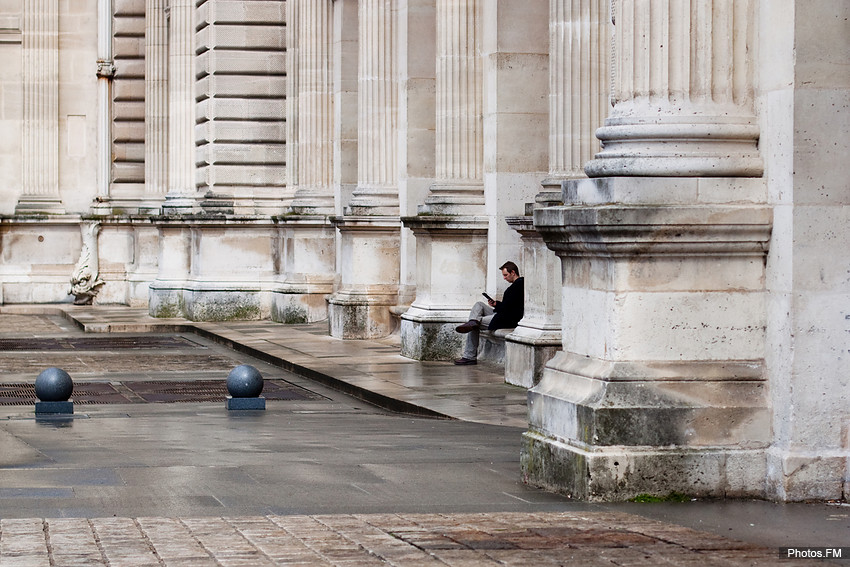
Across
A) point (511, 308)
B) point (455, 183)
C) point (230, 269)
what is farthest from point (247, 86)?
point (511, 308)

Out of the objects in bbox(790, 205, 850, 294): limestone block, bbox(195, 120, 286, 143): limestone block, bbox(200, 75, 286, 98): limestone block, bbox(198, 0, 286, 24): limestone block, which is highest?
bbox(198, 0, 286, 24): limestone block

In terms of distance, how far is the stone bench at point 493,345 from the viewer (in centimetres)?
1966

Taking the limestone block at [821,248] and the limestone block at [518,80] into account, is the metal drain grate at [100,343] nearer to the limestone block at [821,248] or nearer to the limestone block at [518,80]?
the limestone block at [518,80]

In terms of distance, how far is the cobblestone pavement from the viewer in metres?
7.77

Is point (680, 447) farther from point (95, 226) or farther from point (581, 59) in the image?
point (95, 226)

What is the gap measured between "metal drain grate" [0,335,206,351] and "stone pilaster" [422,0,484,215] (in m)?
6.45

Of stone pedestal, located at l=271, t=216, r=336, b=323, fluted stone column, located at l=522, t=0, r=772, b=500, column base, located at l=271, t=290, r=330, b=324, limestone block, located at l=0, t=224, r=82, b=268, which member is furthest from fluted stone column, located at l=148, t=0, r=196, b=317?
fluted stone column, located at l=522, t=0, r=772, b=500

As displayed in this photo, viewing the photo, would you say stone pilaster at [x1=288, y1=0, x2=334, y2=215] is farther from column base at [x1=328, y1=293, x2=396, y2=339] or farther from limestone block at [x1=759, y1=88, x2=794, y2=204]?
limestone block at [x1=759, y1=88, x2=794, y2=204]

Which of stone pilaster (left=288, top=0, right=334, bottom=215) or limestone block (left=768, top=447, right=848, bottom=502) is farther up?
stone pilaster (left=288, top=0, right=334, bottom=215)

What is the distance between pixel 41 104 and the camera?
37688mm

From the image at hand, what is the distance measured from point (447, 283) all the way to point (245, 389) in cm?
528

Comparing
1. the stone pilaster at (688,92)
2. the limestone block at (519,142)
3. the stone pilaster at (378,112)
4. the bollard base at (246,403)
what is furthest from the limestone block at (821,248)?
the stone pilaster at (378,112)

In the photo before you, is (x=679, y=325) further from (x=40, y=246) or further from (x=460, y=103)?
(x=40, y=246)

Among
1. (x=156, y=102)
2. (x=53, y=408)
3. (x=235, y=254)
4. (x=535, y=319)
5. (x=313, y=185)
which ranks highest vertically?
(x=156, y=102)
